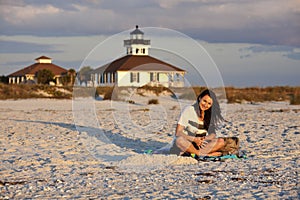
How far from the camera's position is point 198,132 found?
7.77 meters

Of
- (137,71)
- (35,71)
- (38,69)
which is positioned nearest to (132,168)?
(137,71)

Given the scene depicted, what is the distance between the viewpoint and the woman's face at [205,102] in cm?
759

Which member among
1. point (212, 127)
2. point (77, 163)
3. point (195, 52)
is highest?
point (195, 52)

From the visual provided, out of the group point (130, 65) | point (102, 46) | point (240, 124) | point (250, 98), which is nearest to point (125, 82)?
point (130, 65)

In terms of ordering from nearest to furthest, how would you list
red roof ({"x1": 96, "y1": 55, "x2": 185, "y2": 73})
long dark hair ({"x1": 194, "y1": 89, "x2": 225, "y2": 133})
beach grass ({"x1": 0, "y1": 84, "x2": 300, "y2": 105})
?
long dark hair ({"x1": 194, "y1": 89, "x2": 225, "y2": 133}) < red roof ({"x1": 96, "y1": 55, "x2": 185, "y2": 73}) < beach grass ({"x1": 0, "y1": 84, "x2": 300, "y2": 105})

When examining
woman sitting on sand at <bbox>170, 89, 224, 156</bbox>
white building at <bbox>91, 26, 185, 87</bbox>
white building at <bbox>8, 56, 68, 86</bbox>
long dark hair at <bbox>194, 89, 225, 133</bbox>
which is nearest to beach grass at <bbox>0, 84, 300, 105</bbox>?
white building at <bbox>91, 26, 185, 87</bbox>

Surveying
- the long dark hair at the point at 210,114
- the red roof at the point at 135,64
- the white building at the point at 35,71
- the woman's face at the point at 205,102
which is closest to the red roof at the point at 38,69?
the white building at the point at 35,71

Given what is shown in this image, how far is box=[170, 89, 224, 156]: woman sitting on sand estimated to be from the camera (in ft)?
24.9

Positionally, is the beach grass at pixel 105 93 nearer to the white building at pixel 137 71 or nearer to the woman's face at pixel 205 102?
the white building at pixel 137 71

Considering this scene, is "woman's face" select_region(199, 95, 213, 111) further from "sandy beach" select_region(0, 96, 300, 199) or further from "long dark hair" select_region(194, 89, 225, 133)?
"sandy beach" select_region(0, 96, 300, 199)

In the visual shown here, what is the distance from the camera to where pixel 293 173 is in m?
6.33

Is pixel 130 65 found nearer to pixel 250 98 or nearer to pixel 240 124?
pixel 250 98

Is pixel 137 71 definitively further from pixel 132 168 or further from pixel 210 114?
pixel 132 168

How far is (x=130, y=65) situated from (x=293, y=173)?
61.6 feet
